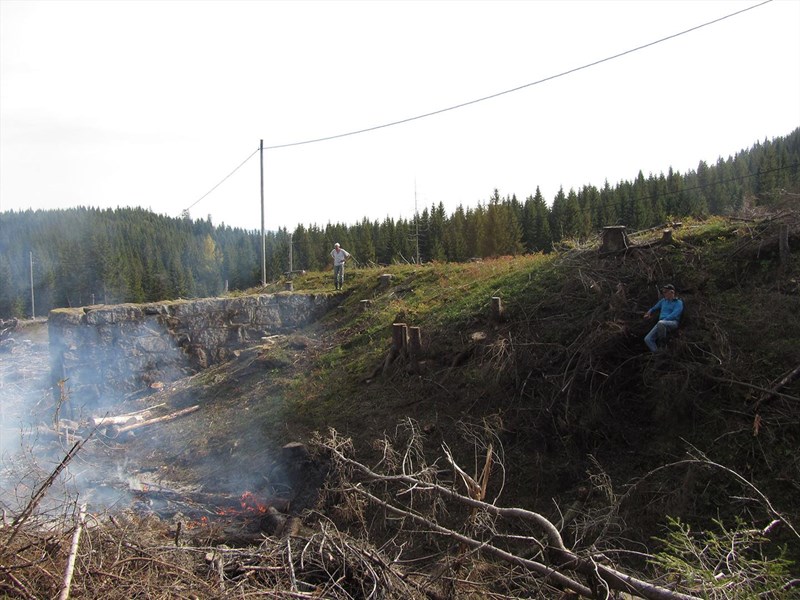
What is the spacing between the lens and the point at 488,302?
1084cm

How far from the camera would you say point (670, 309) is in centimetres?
771

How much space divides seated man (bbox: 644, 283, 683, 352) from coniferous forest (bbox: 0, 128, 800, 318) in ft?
83.1

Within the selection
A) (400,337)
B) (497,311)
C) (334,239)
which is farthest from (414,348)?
(334,239)

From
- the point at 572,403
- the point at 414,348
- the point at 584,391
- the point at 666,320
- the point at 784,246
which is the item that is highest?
the point at 784,246

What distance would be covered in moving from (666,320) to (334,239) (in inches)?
2370

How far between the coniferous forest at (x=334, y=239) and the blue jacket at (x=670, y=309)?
82.9 ft

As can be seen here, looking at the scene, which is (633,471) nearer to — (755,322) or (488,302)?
(755,322)

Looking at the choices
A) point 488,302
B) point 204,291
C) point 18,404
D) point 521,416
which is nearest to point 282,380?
point 488,302

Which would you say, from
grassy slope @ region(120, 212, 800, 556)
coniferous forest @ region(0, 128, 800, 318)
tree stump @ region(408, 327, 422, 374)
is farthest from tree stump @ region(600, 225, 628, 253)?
coniferous forest @ region(0, 128, 800, 318)

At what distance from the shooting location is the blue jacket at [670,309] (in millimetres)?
7602

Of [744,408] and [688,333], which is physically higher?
[688,333]

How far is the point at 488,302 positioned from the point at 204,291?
65346 millimetres

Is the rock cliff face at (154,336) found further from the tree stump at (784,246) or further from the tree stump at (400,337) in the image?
the tree stump at (784,246)

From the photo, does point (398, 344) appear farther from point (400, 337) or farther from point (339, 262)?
point (339, 262)
